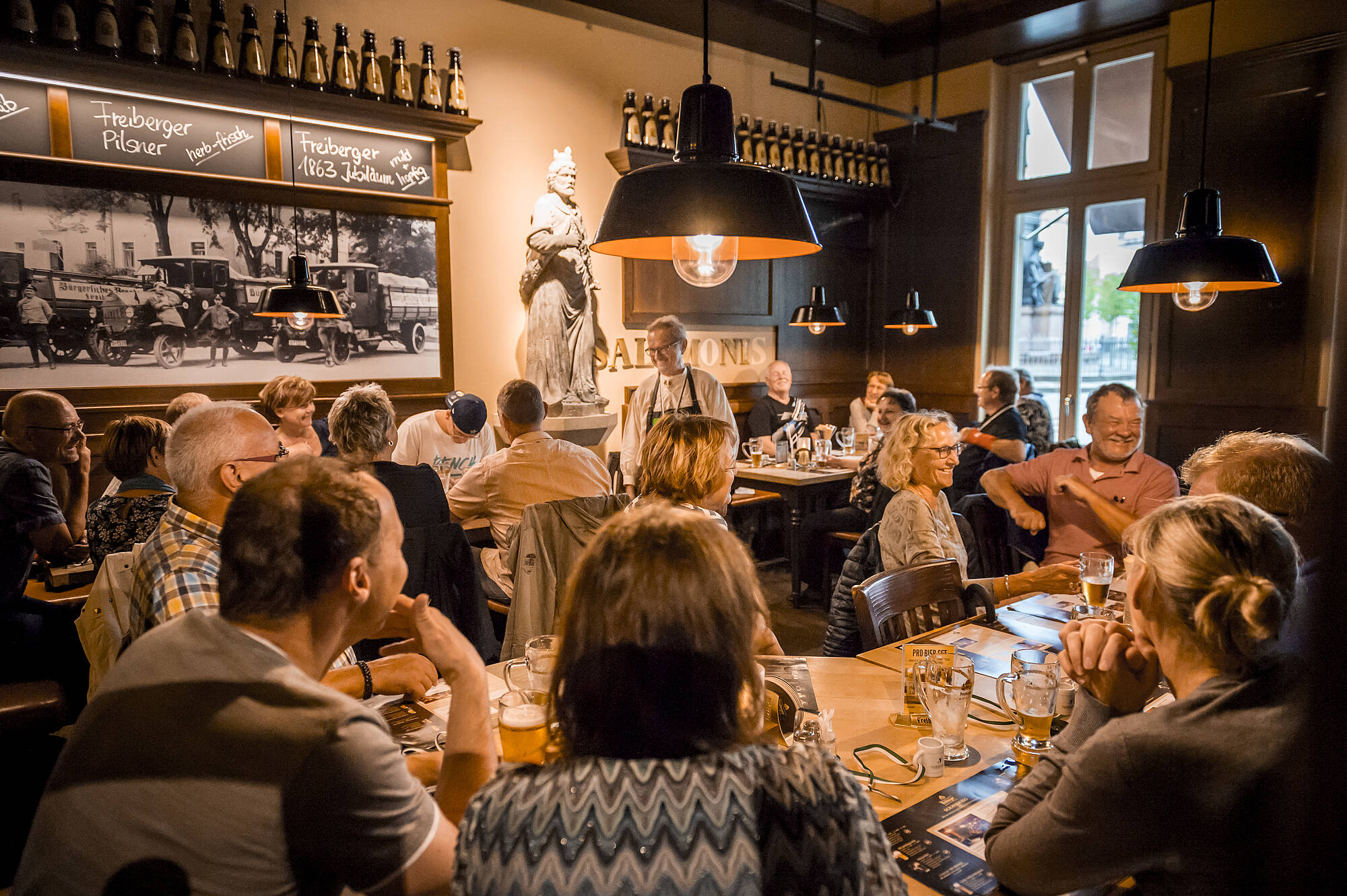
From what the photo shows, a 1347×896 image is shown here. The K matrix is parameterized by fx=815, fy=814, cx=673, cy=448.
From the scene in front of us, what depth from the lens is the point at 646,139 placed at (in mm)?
6164

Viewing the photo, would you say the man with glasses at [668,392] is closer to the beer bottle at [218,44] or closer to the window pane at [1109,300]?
the beer bottle at [218,44]

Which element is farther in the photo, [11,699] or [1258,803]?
[11,699]

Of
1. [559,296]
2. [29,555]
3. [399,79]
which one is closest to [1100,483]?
[559,296]

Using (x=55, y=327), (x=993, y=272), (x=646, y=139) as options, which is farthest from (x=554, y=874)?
(x=993, y=272)

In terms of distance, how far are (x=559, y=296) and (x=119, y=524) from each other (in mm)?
3168

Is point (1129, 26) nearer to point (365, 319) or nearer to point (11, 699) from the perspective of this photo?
point (365, 319)

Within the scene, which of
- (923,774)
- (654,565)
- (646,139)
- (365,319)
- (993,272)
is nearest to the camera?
(654,565)

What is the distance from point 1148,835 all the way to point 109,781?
1.30 metres

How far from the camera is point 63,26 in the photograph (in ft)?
12.6

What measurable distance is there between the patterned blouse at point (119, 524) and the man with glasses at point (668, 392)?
7.66ft

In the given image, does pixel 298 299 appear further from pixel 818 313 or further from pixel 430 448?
pixel 818 313

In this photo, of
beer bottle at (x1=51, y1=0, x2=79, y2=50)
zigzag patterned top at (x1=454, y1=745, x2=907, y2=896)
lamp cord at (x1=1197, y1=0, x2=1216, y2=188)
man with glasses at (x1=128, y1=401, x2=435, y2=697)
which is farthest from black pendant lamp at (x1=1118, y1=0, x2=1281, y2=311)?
beer bottle at (x1=51, y1=0, x2=79, y2=50)

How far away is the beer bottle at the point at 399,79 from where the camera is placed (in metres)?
4.86

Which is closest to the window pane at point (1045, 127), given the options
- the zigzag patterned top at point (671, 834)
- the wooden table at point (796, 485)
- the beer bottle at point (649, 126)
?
the beer bottle at point (649, 126)
